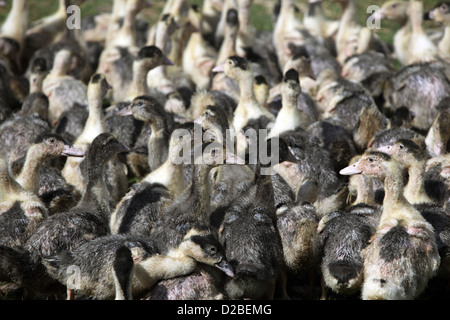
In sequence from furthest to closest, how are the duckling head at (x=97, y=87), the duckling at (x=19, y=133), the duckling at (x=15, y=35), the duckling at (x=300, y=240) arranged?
the duckling at (x=15, y=35), the duckling head at (x=97, y=87), the duckling at (x=19, y=133), the duckling at (x=300, y=240)

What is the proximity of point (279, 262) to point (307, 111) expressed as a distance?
13.2 feet

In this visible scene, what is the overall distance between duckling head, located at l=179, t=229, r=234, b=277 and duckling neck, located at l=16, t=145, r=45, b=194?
7.31ft

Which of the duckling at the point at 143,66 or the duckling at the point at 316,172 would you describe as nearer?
the duckling at the point at 316,172

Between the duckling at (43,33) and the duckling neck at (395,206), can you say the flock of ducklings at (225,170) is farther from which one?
the duckling at (43,33)

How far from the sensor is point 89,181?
7.43 metres

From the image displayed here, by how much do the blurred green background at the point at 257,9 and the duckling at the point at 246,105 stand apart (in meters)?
6.45

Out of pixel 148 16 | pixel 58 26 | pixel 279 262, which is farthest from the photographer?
pixel 148 16

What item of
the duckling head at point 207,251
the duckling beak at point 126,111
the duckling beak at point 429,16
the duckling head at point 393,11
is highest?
the duckling head at point 393,11

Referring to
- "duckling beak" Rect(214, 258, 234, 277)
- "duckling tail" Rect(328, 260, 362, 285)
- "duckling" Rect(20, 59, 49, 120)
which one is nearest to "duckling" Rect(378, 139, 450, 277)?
"duckling tail" Rect(328, 260, 362, 285)

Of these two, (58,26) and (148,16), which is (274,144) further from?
(148,16)

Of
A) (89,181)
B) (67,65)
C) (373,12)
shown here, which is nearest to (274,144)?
(89,181)

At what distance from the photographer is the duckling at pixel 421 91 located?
32.7ft

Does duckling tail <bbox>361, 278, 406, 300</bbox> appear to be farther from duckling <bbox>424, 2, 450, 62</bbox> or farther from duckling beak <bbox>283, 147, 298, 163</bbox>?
duckling <bbox>424, 2, 450, 62</bbox>

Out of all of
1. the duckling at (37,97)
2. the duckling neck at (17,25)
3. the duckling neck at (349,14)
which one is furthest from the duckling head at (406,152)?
the duckling neck at (17,25)
